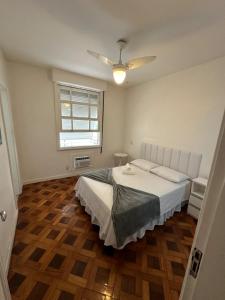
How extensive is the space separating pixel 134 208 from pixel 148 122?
2439 mm

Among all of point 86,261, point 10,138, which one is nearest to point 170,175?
point 86,261

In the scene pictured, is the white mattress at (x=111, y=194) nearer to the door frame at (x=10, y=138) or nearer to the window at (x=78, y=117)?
the door frame at (x=10, y=138)

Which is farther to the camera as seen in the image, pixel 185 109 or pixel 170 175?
pixel 185 109

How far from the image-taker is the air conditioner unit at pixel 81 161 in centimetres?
367

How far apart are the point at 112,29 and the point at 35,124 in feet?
7.80

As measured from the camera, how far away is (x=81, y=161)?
3723mm

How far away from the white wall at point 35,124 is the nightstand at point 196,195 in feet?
8.80

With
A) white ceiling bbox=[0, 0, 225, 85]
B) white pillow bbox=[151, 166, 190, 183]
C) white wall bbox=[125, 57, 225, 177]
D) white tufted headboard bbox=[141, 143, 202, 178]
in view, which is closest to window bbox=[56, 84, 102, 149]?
white ceiling bbox=[0, 0, 225, 85]

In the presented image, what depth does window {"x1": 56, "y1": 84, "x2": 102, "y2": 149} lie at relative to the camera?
3354 mm

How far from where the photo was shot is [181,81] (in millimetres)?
2732

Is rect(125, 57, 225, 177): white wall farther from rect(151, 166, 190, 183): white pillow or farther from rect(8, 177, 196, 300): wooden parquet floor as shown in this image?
rect(8, 177, 196, 300): wooden parquet floor

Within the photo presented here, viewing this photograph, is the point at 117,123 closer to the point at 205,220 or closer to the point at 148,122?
the point at 148,122

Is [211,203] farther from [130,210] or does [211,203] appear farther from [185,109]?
[185,109]

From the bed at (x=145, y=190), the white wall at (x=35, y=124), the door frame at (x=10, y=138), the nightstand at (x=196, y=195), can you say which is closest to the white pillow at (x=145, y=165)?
the bed at (x=145, y=190)
